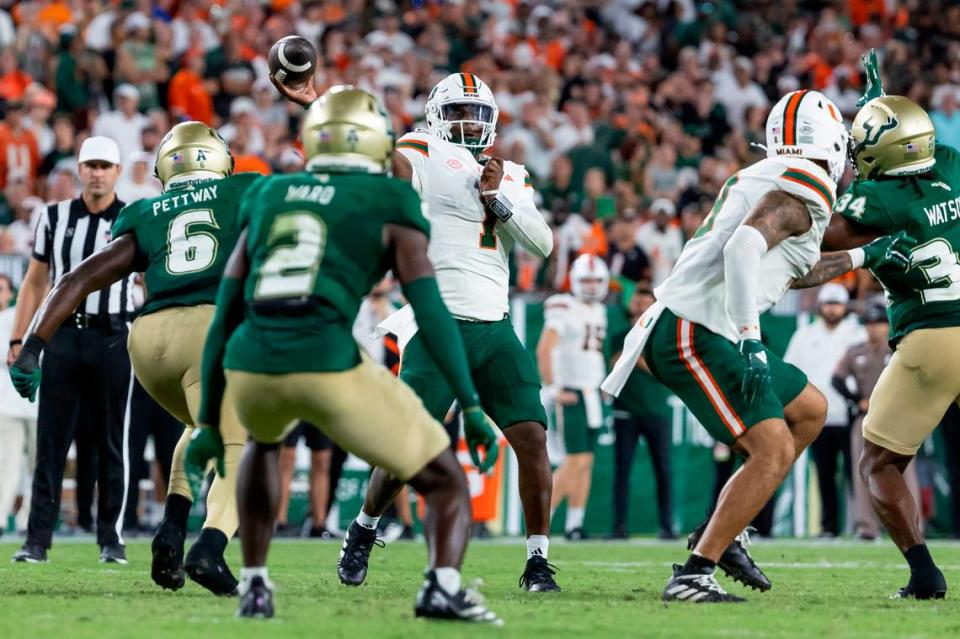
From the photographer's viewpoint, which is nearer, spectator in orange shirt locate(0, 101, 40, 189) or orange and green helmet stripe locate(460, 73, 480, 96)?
orange and green helmet stripe locate(460, 73, 480, 96)

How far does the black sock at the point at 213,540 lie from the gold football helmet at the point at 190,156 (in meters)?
1.75

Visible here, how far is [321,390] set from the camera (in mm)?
4957

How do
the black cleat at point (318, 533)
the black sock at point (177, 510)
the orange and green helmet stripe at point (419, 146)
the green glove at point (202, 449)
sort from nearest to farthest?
1. the green glove at point (202, 449)
2. the black sock at point (177, 510)
3. the orange and green helmet stripe at point (419, 146)
4. the black cleat at point (318, 533)

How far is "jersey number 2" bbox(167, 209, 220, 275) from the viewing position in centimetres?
664

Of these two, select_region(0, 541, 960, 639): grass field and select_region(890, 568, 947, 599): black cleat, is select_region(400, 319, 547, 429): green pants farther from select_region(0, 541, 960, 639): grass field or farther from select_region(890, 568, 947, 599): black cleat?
select_region(890, 568, 947, 599): black cleat

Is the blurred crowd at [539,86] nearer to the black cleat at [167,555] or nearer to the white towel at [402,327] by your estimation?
the white towel at [402,327]

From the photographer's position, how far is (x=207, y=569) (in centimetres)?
608

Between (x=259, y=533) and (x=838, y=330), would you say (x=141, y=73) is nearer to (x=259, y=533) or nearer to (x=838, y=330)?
(x=838, y=330)

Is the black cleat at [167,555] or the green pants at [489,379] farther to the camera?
the green pants at [489,379]

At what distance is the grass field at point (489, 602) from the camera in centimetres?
505

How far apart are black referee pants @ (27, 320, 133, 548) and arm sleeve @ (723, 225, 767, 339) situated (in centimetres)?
434

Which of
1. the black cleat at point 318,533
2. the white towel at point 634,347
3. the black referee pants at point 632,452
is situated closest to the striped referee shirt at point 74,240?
the black cleat at point 318,533

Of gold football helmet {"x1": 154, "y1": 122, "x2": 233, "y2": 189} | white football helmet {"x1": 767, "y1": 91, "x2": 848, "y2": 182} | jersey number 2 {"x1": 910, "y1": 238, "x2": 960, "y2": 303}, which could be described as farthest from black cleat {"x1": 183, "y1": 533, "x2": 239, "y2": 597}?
jersey number 2 {"x1": 910, "y1": 238, "x2": 960, "y2": 303}

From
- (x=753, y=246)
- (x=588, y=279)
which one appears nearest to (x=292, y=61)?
(x=753, y=246)
